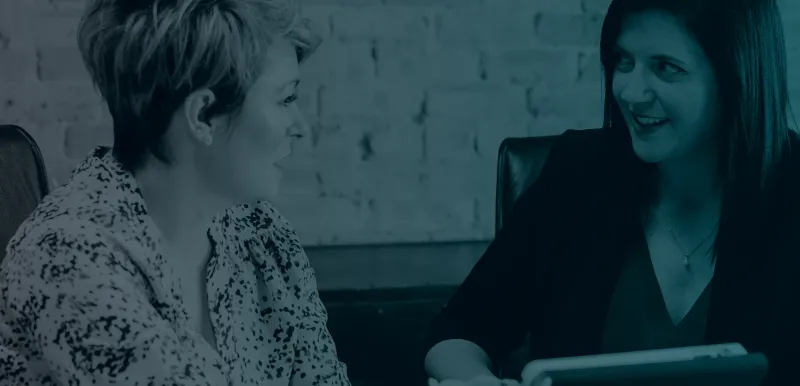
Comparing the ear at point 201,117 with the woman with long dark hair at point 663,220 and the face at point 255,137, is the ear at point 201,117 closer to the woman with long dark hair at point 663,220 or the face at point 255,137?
the face at point 255,137

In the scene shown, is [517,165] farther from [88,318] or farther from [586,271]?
[88,318]

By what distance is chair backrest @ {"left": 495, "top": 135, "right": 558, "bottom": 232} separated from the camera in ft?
4.56

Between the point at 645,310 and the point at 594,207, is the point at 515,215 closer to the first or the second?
the point at 594,207

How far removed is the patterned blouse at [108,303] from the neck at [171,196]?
0.03 m

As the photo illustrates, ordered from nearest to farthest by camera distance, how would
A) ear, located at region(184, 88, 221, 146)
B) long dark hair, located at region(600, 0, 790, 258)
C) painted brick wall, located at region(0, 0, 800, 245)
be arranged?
ear, located at region(184, 88, 221, 146), long dark hair, located at region(600, 0, 790, 258), painted brick wall, located at region(0, 0, 800, 245)

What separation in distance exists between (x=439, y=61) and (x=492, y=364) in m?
0.81

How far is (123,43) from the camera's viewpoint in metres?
0.90

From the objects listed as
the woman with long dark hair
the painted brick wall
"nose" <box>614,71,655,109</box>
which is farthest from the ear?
the painted brick wall

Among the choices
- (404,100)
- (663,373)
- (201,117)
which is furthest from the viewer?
(404,100)

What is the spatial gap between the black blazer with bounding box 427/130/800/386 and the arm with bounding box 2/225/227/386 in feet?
1.41

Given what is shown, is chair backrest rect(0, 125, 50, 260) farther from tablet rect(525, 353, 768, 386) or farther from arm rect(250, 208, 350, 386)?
tablet rect(525, 353, 768, 386)

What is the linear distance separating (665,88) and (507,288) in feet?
1.16

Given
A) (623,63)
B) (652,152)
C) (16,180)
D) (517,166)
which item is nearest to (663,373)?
(652,152)

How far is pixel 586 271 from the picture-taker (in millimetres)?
1185
